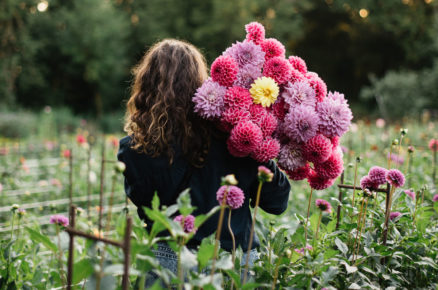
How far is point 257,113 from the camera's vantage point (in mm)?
1333

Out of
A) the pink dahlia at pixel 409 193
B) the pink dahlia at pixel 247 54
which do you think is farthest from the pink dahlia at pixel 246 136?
the pink dahlia at pixel 409 193

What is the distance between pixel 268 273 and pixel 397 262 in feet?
1.67

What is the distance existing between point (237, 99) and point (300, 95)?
0.20m

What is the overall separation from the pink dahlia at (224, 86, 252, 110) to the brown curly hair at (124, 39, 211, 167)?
171mm

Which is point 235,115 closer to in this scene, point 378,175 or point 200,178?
point 200,178

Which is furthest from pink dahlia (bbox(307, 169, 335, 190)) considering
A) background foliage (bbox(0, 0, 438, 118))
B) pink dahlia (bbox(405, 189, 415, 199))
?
background foliage (bbox(0, 0, 438, 118))

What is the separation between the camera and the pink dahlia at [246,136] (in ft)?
4.17

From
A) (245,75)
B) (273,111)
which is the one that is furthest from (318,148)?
(245,75)

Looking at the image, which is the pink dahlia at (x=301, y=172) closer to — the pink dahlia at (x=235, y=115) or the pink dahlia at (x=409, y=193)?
the pink dahlia at (x=235, y=115)

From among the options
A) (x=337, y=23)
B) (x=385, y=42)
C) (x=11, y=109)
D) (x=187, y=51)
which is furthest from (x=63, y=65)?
(x=187, y=51)

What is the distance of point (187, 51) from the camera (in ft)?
5.05

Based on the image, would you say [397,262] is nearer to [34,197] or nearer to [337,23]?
[34,197]

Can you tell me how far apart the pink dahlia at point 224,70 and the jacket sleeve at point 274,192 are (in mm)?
312

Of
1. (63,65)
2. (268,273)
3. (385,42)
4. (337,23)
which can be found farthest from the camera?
(337,23)
